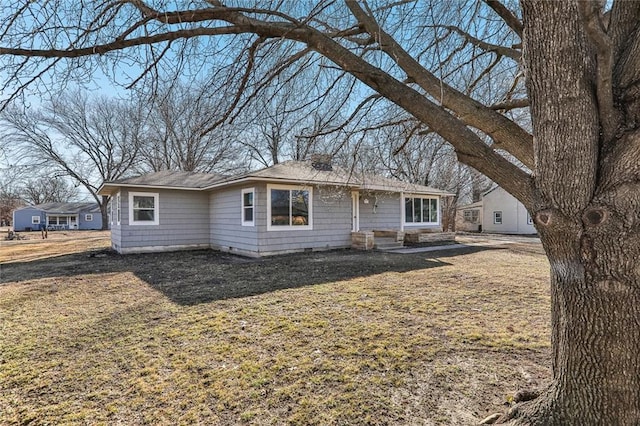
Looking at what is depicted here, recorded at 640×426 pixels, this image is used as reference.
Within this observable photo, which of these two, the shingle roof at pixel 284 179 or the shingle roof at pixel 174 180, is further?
the shingle roof at pixel 174 180

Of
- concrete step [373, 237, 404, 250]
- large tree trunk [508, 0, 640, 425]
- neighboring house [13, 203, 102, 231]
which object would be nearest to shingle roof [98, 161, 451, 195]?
concrete step [373, 237, 404, 250]

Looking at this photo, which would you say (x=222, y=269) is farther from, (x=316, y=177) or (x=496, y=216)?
(x=496, y=216)

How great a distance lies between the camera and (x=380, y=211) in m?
13.6

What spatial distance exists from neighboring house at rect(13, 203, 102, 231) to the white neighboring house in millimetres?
42297

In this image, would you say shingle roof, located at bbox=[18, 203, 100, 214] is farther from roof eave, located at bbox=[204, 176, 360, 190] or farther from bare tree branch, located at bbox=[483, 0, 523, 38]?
bare tree branch, located at bbox=[483, 0, 523, 38]

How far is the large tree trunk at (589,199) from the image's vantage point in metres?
1.56

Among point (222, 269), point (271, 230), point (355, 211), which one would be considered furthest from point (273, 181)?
point (355, 211)

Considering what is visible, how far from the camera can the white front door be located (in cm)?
1270

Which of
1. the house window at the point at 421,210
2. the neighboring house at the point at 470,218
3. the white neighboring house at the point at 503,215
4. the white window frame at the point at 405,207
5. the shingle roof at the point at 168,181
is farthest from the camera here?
the neighboring house at the point at 470,218

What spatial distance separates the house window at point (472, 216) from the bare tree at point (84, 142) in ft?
92.7

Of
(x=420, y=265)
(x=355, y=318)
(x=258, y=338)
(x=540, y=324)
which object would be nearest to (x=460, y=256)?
(x=420, y=265)

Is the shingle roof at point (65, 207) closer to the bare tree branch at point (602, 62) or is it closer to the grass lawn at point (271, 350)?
the grass lawn at point (271, 350)

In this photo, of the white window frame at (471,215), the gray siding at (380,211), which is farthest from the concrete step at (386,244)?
the white window frame at (471,215)

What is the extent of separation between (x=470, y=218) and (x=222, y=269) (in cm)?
2539
